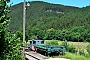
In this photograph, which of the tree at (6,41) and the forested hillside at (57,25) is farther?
the forested hillside at (57,25)

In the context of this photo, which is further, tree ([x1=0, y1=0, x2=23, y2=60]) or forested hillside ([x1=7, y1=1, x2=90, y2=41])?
forested hillside ([x1=7, y1=1, x2=90, y2=41])

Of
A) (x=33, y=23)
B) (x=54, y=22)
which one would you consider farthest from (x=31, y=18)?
(x=54, y=22)

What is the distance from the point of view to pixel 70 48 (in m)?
30.6

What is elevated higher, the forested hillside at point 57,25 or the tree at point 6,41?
the tree at point 6,41

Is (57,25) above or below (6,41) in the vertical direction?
below

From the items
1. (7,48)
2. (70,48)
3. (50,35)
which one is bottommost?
(50,35)

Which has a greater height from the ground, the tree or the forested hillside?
the tree

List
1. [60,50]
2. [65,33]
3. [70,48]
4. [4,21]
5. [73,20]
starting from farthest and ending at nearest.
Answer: [73,20] < [65,33] < [70,48] < [60,50] < [4,21]

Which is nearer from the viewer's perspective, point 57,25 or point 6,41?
point 6,41

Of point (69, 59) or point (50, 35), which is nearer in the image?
point (69, 59)

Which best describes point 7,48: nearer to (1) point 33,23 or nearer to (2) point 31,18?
(1) point 33,23

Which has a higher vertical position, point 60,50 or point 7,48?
point 7,48

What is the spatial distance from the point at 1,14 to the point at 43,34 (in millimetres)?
126194

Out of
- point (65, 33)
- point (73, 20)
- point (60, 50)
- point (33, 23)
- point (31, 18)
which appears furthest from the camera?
point (31, 18)
